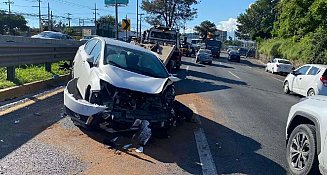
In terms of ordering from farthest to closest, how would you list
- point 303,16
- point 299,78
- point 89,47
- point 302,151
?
1. point 303,16
2. point 299,78
3. point 89,47
4. point 302,151

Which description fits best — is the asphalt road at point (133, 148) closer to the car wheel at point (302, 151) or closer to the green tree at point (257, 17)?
the car wheel at point (302, 151)

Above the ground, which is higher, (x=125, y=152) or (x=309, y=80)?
(x=309, y=80)

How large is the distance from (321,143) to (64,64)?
1238 centimetres

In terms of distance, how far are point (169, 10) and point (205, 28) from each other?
48.5m

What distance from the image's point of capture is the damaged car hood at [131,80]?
674 centimetres

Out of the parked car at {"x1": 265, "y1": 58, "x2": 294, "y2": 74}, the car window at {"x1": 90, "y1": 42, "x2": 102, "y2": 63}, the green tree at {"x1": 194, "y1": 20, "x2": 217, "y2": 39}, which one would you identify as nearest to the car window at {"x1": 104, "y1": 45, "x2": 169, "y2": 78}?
the car window at {"x1": 90, "y1": 42, "x2": 102, "y2": 63}

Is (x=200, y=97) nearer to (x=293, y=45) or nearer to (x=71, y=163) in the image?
(x=71, y=163)

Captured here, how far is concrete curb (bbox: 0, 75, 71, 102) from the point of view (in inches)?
356

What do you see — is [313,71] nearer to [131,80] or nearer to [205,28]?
[131,80]

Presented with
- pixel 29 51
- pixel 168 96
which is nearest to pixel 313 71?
pixel 168 96

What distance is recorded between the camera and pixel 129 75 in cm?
727

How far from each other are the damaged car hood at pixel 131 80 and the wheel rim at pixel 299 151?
244 centimetres

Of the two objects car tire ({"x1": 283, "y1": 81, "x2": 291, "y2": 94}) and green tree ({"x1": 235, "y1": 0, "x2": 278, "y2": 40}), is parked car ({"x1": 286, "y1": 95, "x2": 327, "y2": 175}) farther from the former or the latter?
green tree ({"x1": 235, "y1": 0, "x2": 278, "y2": 40})

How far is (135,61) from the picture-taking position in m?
8.30
